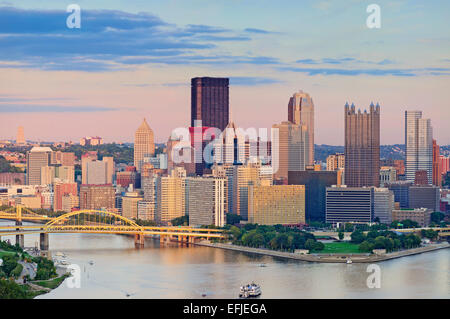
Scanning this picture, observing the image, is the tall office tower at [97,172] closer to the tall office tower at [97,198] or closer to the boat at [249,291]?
the tall office tower at [97,198]

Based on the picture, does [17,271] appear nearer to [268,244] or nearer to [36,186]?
[268,244]

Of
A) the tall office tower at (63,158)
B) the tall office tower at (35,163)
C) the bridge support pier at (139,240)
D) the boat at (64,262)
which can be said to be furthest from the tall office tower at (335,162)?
the boat at (64,262)

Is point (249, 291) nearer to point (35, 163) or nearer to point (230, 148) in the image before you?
point (230, 148)

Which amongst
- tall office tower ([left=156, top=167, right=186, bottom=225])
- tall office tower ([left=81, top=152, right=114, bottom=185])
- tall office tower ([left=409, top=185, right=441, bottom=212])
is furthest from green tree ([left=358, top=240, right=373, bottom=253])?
tall office tower ([left=81, top=152, right=114, bottom=185])

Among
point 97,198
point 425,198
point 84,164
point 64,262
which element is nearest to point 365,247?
point 64,262

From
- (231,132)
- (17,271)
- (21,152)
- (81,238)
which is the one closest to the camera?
(17,271)

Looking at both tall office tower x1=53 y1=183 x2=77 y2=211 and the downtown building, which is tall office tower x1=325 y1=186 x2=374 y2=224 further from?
the downtown building

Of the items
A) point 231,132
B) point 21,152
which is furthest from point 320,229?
point 21,152
